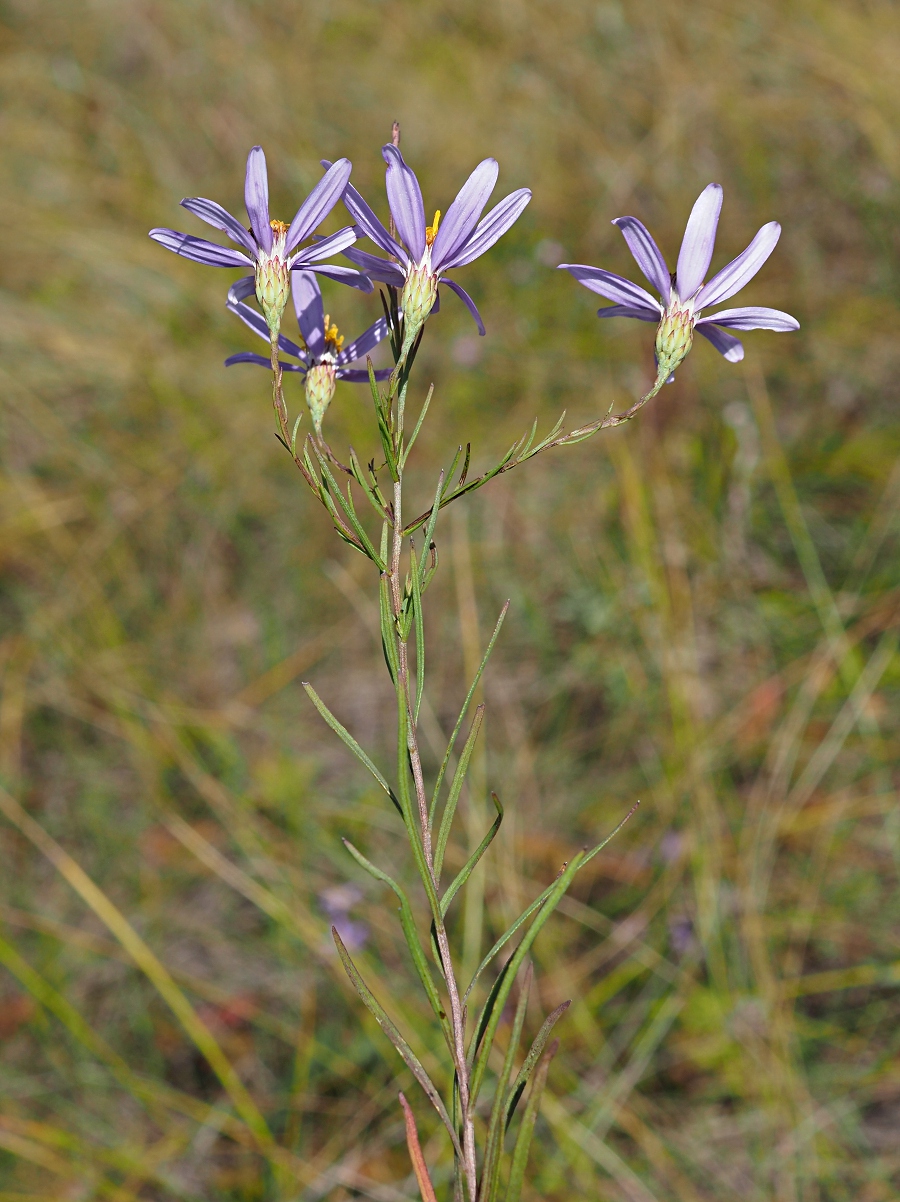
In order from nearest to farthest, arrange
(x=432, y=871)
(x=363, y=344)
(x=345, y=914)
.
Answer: (x=432, y=871)
(x=363, y=344)
(x=345, y=914)

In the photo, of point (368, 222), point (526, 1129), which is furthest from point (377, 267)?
point (526, 1129)

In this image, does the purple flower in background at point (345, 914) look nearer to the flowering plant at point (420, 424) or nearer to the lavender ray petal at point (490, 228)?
the flowering plant at point (420, 424)

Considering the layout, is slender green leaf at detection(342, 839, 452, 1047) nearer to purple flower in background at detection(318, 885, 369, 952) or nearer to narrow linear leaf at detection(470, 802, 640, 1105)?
narrow linear leaf at detection(470, 802, 640, 1105)

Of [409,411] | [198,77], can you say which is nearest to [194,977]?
[409,411]

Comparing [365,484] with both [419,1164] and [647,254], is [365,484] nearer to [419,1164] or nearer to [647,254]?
[647,254]

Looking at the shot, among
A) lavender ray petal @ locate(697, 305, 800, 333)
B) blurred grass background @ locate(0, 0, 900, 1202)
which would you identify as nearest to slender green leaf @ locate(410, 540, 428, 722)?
lavender ray petal @ locate(697, 305, 800, 333)

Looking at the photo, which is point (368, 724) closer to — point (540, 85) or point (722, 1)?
point (540, 85)
